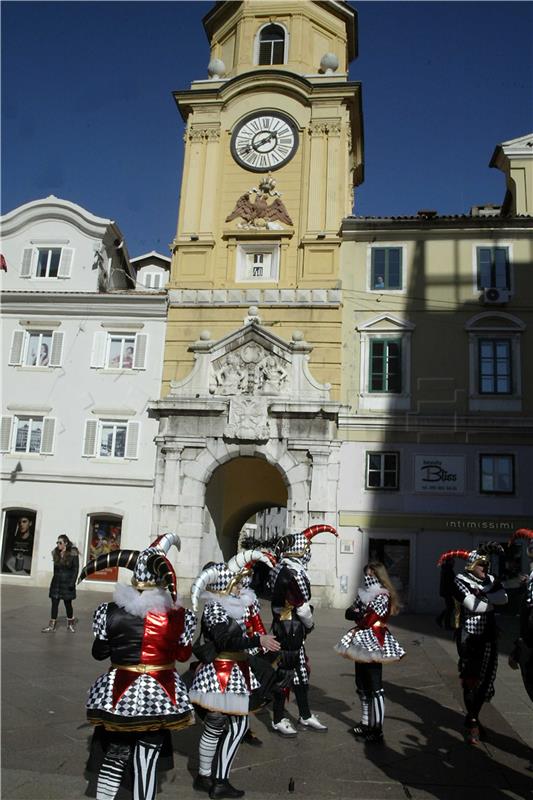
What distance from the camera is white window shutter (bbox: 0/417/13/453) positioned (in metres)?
25.1

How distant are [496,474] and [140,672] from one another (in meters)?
19.2

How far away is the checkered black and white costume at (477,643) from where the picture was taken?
8094 millimetres

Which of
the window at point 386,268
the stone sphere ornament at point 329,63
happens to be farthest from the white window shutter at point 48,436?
the stone sphere ornament at point 329,63

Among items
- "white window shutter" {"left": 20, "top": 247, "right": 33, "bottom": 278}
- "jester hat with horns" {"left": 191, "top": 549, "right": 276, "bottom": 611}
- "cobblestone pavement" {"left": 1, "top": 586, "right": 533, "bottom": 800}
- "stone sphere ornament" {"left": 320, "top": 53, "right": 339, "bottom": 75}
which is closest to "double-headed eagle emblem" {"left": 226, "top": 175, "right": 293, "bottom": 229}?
"stone sphere ornament" {"left": 320, "top": 53, "right": 339, "bottom": 75}

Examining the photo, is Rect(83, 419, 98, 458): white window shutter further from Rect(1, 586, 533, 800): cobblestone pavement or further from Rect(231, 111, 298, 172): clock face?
Rect(1, 586, 533, 800): cobblestone pavement

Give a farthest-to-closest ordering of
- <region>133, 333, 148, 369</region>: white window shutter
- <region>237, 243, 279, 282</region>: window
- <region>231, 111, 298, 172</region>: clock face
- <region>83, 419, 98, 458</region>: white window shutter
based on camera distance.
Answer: <region>231, 111, 298, 172</region>: clock face, <region>237, 243, 279, 282</region>: window, <region>133, 333, 148, 369</region>: white window shutter, <region>83, 419, 98, 458</region>: white window shutter

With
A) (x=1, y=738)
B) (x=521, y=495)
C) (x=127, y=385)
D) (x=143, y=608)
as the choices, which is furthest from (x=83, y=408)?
(x=143, y=608)

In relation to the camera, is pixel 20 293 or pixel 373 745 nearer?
pixel 373 745

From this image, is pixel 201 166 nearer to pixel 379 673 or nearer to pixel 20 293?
pixel 20 293

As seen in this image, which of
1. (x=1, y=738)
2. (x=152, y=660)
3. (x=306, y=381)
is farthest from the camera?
(x=306, y=381)

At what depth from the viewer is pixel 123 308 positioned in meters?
25.5

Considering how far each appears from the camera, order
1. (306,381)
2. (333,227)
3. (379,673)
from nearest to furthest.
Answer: (379,673) < (306,381) < (333,227)

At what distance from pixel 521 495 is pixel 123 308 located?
15432mm

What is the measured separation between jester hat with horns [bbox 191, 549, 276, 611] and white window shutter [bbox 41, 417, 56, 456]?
1935 centimetres
